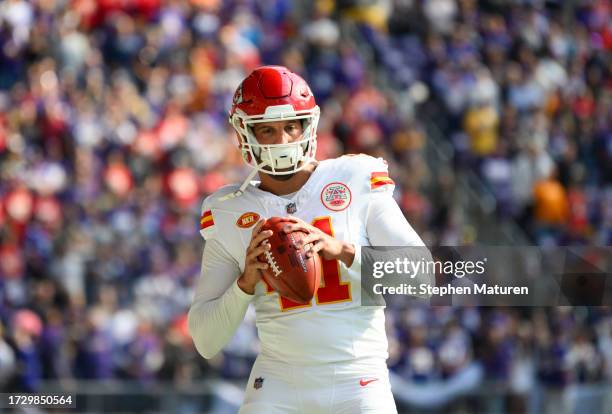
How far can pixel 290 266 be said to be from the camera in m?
3.77

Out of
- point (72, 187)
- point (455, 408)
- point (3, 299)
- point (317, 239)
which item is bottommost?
point (455, 408)

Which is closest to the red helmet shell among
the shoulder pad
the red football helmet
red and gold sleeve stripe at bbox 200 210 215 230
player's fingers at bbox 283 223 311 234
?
the red football helmet

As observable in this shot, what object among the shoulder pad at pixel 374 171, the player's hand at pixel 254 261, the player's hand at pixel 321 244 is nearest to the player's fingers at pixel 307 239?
the player's hand at pixel 321 244

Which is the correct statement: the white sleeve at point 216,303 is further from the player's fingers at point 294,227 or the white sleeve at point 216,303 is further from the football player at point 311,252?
the player's fingers at point 294,227

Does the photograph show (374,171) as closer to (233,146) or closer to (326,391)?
(326,391)

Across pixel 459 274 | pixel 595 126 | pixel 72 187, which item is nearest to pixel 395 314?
pixel 72 187

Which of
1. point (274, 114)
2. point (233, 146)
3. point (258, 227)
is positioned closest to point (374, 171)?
point (274, 114)

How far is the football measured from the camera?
3.76m

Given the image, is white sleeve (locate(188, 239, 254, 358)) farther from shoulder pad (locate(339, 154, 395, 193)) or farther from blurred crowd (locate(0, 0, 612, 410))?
blurred crowd (locate(0, 0, 612, 410))

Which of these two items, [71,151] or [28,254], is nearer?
[28,254]

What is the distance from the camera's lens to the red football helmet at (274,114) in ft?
13.4

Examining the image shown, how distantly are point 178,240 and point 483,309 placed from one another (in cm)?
288

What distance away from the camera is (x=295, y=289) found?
3.80 m

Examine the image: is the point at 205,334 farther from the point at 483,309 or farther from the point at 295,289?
the point at 483,309
